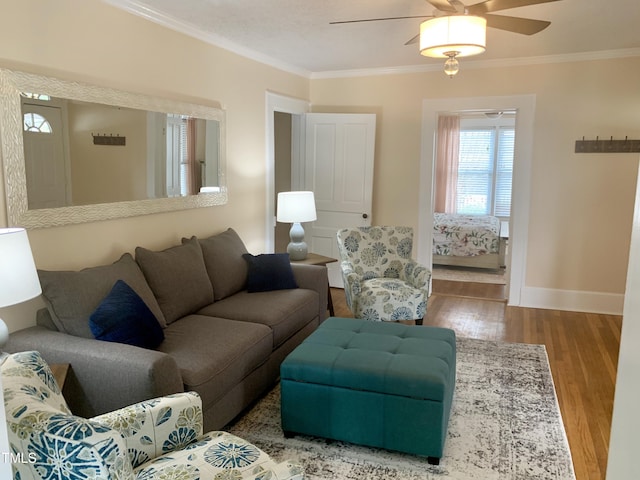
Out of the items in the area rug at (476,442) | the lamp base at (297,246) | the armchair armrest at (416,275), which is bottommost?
the area rug at (476,442)

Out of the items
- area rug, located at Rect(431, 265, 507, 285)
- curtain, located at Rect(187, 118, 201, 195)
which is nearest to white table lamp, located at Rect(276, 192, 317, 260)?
curtain, located at Rect(187, 118, 201, 195)

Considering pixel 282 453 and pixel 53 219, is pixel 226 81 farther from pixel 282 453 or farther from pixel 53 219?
pixel 282 453

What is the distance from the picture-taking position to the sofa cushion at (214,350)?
248 centimetres

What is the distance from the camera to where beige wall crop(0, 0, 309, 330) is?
8.67 ft

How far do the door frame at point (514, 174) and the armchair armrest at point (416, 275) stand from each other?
43.3 inches

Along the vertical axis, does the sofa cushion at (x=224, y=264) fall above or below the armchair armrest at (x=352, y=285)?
above

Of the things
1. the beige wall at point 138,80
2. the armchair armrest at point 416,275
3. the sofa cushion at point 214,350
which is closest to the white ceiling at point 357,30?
the beige wall at point 138,80

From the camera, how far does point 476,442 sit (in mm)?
2686

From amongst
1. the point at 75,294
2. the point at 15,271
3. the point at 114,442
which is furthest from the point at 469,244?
the point at 114,442

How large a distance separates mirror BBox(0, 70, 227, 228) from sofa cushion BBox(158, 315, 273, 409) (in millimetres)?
900

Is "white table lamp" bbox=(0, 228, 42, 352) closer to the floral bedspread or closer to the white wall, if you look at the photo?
the white wall

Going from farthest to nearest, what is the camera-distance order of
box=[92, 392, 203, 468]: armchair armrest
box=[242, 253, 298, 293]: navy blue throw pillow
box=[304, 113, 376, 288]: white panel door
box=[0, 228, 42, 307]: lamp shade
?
box=[304, 113, 376, 288]: white panel door → box=[242, 253, 298, 293]: navy blue throw pillow → box=[0, 228, 42, 307]: lamp shade → box=[92, 392, 203, 468]: armchair armrest

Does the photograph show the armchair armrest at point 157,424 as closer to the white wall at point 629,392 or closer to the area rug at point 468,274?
the white wall at point 629,392

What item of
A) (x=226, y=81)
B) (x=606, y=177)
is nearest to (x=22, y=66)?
(x=226, y=81)
